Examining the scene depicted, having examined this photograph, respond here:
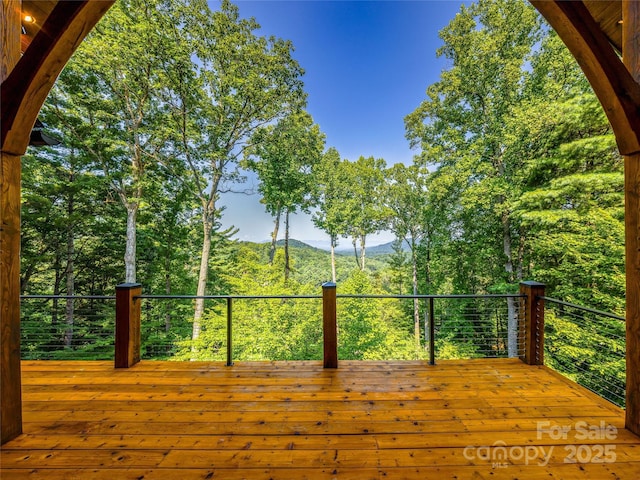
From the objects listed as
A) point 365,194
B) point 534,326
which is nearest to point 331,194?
point 365,194

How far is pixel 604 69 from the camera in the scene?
181 cm

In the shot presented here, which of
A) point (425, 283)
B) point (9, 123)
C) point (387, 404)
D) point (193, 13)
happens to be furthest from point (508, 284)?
point (193, 13)

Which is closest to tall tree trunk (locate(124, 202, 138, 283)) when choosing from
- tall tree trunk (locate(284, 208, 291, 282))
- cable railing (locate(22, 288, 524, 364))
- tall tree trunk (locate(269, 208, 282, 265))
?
cable railing (locate(22, 288, 524, 364))

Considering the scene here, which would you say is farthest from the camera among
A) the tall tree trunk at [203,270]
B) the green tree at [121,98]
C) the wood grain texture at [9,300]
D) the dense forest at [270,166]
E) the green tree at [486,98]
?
the tall tree trunk at [203,270]

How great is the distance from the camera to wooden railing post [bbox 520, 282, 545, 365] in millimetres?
2932

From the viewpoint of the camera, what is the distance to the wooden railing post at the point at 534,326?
293 cm

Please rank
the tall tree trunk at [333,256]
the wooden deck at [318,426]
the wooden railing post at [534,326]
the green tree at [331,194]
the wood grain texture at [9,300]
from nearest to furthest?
the wooden deck at [318,426]
the wood grain texture at [9,300]
the wooden railing post at [534,326]
the green tree at [331,194]
the tall tree trunk at [333,256]

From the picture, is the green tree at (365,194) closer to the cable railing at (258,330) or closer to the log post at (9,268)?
the cable railing at (258,330)

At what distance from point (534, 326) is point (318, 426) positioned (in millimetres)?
2809

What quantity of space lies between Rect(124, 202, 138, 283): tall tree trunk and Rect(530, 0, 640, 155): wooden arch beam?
9978mm

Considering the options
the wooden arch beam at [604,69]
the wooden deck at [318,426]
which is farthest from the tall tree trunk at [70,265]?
the wooden arch beam at [604,69]

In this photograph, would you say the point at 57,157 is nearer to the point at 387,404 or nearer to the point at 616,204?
the point at 387,404

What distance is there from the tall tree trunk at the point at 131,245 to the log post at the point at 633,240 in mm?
10341

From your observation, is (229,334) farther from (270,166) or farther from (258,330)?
(270,166)
